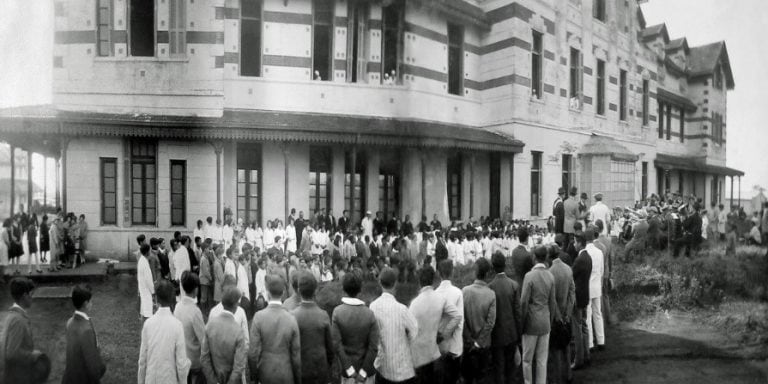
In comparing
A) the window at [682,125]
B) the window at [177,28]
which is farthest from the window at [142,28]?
the window at [682,125]

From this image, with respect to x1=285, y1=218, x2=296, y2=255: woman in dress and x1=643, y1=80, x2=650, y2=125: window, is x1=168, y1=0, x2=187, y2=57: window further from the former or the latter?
x1=643, y1=80, x2=650, y2=125: window

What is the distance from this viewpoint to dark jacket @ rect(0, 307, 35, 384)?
357 centimetres

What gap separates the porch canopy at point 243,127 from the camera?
364 inches

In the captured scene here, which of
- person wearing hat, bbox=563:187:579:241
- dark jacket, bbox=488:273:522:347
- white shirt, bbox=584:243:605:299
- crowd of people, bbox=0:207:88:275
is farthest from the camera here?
person wearing hat, bbox=563:187:579:241

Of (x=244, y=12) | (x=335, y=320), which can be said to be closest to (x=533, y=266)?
(x=335, y=320)

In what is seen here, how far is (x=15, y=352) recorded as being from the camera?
358cm

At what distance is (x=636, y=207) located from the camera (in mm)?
18828

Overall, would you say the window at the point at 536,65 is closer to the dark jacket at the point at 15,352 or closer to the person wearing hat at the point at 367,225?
the person wearing hat at the point at 367,225

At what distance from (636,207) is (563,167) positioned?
3.19 m

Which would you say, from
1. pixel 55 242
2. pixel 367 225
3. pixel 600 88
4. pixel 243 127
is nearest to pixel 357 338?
pixel 243 127

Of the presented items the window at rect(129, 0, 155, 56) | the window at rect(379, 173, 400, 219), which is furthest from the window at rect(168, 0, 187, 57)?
the window at rect(379, 173, 400, 219)

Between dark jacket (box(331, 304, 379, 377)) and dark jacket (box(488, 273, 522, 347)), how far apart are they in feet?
5.18

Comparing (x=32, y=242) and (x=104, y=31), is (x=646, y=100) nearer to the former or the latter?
(x=104, y=31)

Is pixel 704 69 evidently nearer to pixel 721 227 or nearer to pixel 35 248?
pixel 721 227
